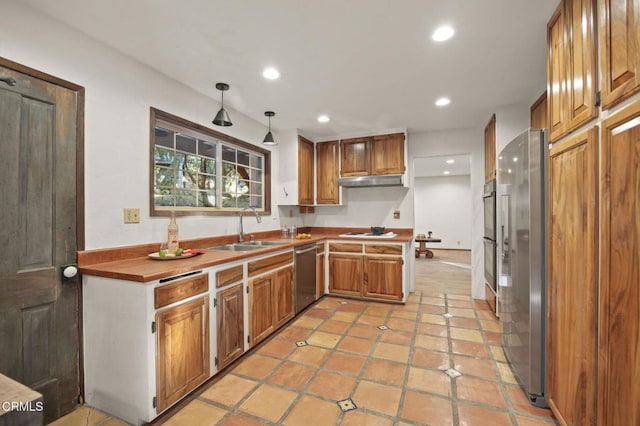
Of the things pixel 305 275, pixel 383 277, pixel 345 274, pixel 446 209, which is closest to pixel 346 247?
pixel 345 274

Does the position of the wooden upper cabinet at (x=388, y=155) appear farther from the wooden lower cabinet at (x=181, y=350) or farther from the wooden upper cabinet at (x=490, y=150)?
the wooden lower cabinet at (x=181, y=350)

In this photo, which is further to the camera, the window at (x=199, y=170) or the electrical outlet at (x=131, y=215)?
the window at (x=199, y=170)

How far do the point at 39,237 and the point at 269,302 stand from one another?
1714mm

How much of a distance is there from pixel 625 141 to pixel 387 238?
2828mm

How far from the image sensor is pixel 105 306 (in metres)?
1.73

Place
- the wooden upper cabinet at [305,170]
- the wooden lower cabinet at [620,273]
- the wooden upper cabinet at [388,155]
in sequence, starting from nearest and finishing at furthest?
the wooden lower cabinet at [620,273] < the wooden upper cabinet at [388,155] < the wooden upper cabinet at [305,170]

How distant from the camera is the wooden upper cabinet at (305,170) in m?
4.13

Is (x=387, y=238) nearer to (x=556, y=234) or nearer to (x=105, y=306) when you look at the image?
(x=556, y=234)

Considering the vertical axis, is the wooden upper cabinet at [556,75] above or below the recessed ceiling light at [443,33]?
below

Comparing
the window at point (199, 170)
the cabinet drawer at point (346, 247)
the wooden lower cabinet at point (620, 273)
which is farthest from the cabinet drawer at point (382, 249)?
the wooden lower cabinet at point (620, 273)

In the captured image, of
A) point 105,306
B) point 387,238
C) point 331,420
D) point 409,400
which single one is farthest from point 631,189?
point 387,238

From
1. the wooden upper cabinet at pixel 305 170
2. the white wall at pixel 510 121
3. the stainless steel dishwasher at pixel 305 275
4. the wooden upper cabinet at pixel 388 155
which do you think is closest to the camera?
the white wall at pixel 510 121

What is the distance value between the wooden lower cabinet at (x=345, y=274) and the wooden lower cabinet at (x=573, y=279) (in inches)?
92.6

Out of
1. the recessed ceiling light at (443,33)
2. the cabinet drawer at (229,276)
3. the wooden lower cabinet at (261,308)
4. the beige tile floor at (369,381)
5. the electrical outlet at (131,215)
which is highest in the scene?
the recessed ceiling light at (443,33)
